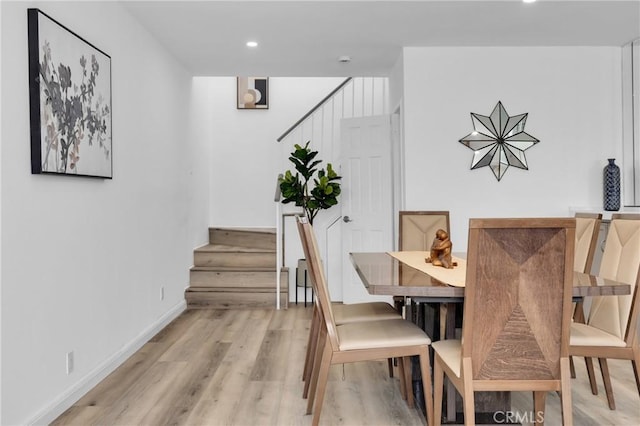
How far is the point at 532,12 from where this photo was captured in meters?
3.76

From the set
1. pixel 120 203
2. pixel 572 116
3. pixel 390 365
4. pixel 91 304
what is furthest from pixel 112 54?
pixel 572 116

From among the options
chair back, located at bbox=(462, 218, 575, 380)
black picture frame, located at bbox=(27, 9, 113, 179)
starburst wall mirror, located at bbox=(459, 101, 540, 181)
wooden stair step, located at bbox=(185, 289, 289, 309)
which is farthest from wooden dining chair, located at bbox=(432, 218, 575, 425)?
wooden stair step, located at bbox=(185, 289, 289, 309)

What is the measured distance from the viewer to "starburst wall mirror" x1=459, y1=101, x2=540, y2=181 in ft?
15.1

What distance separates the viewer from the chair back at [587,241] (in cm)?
292

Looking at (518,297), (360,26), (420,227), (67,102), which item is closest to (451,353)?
(518,297)

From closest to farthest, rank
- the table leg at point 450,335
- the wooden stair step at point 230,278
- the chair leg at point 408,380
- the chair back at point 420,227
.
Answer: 1. the table leg at point 450,335
2. the chair leg at point 408,380
3. the chair back at point 420,227
4. the wooden stair step at point 230,278

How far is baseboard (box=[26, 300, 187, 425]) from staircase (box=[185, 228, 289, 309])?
94 centimetres

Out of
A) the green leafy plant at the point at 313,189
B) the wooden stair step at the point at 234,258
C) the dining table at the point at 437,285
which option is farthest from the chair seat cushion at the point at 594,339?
the wooden stair step at the point at 234,258

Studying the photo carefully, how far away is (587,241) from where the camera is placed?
9.78 ft

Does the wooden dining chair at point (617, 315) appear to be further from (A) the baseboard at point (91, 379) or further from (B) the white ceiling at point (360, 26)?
(A) the baseboard at point (91, 379)

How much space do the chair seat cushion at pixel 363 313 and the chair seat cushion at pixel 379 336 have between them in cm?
24

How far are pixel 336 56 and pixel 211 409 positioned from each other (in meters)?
3.47

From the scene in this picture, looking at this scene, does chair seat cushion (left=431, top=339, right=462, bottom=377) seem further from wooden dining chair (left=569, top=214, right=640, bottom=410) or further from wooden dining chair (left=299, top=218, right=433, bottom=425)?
wooden dining chair (left=569, top=214, right=640, bottom=410)

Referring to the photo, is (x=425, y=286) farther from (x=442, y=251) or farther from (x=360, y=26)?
(x=360, y=26)
